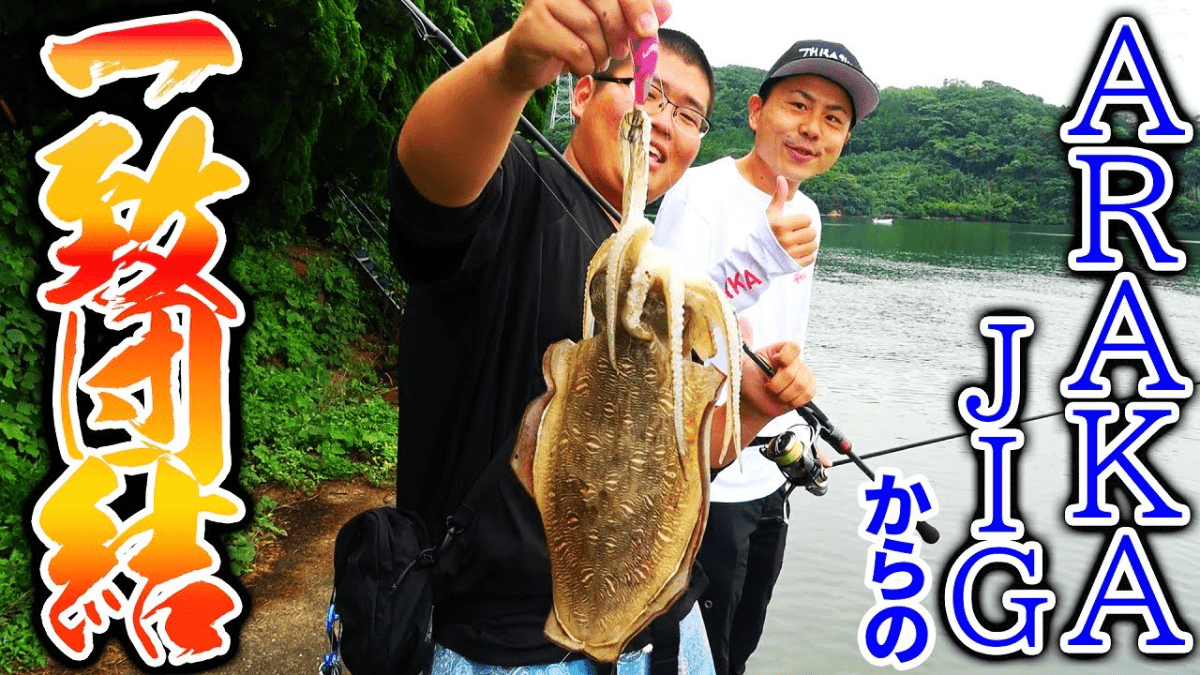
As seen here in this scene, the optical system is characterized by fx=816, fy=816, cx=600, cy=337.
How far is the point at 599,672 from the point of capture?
1755 millimetres

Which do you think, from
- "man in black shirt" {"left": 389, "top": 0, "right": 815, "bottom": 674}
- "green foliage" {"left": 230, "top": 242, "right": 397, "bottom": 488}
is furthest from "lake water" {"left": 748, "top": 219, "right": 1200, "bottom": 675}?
"man in black shirt" {"left": 389, "top": 0, "right": 815, "bottom": 674}

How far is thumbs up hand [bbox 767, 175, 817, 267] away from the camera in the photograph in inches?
93.8

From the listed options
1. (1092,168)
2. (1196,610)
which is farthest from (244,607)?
(1196,610)

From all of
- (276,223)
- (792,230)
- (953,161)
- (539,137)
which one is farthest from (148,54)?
(953,161)

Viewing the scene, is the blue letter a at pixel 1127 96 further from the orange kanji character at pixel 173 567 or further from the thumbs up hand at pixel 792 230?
the orange kanji character at pixel 173 567

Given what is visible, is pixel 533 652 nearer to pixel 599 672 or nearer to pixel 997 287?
pixel 599 672

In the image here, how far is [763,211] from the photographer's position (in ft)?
11.3

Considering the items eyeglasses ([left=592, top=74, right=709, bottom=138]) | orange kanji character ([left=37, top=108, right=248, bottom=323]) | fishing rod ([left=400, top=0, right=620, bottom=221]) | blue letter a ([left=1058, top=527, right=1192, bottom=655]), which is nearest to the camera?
fishing rod ([left=400, top=0, right=620, bottom=221])

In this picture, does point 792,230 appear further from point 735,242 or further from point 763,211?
point 763,211

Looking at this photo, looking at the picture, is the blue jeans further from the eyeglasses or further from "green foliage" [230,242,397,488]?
"green foliage" [230,242,397,488]

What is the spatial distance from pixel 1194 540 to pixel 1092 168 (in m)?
5.43

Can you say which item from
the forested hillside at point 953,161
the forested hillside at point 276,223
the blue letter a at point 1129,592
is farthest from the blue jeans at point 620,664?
the forested hillside at point 953,161

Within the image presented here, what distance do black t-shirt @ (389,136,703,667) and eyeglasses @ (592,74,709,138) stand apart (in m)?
0.48

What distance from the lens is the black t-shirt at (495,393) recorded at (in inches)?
65.4
